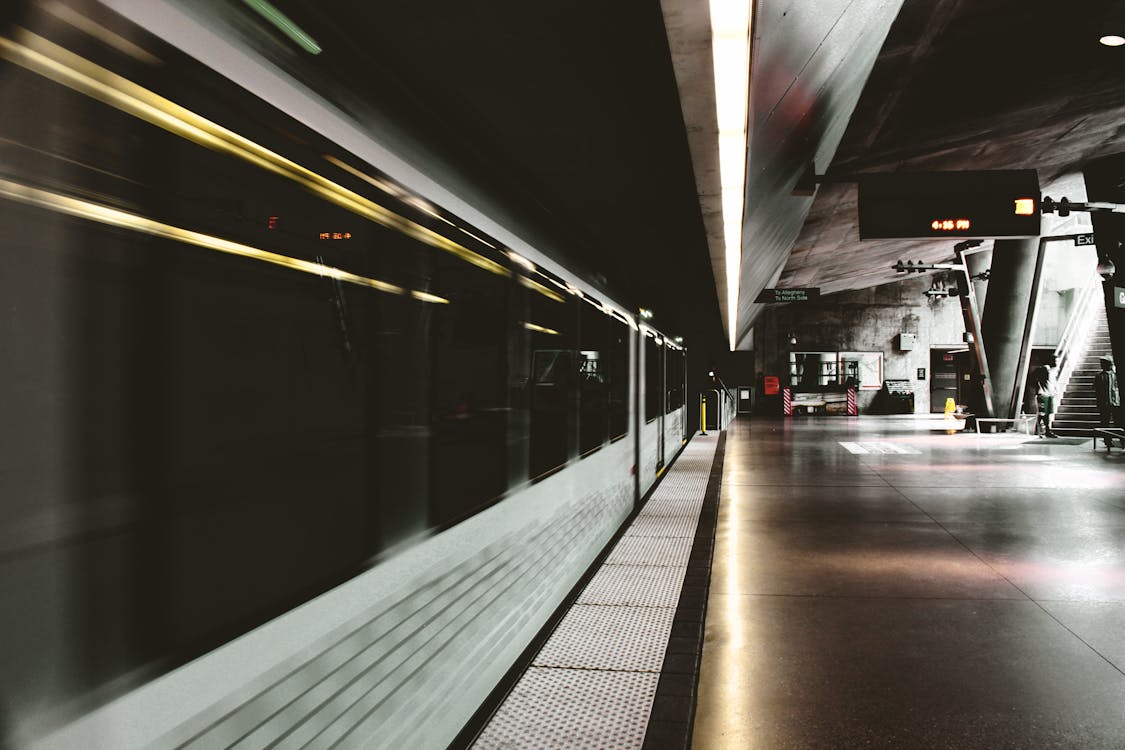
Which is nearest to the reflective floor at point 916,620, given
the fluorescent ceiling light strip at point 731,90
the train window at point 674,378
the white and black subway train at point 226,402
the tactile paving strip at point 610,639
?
the tactile paving strip at point 610,639

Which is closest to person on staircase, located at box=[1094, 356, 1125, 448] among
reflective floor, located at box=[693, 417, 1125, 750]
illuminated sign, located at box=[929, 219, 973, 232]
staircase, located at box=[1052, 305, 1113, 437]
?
staircase, located at box=[1052, 305, 1113, 437]

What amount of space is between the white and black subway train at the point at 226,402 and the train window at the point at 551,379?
0.51 m

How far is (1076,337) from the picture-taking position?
757 inches

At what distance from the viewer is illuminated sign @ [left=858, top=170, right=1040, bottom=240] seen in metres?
8.34

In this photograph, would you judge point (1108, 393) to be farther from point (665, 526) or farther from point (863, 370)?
point (863, 370)

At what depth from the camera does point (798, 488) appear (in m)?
8.97

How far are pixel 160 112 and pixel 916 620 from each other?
4184 millimetres

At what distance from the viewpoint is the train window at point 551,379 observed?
10.8 feet

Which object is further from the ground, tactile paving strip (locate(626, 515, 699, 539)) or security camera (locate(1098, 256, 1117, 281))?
security camera (locate(1098, 256, 1117, 281))

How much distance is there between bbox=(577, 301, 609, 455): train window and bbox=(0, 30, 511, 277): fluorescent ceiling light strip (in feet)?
8.25

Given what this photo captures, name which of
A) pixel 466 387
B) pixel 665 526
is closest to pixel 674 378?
pixel 665 526

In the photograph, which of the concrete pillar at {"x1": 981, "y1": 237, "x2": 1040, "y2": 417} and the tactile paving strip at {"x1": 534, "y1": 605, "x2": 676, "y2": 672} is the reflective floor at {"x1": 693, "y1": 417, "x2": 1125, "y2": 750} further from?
the concrete pillar at {"x1": 981, "y1": 237, "x2": 1040, "y2": 417}

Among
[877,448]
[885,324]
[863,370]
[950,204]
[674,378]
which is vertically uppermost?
[885,324]

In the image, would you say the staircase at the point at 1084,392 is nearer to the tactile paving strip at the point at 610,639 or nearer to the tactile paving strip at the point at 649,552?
the tactile paving strip at the point at 649,552
